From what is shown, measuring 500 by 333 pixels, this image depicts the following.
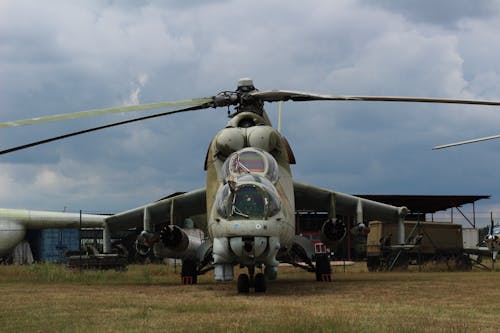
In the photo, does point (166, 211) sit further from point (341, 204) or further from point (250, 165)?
point (250, 165)

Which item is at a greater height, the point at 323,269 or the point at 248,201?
the point at 248,201

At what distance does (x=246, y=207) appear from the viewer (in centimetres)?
1488

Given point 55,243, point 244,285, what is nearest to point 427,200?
point 55,243

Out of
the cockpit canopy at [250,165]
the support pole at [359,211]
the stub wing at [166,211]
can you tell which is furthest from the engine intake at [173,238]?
the support pole at [359,211]

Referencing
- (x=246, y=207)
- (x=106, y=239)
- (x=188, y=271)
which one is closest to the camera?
(x=246, y=207)

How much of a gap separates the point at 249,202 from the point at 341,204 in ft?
25.2

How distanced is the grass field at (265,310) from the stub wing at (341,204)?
416 centimetres

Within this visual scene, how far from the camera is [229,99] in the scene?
62.8 feet

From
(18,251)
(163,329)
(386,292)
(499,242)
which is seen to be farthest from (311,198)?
(18,251)

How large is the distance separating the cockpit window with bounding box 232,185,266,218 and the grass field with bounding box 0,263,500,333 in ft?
6.01

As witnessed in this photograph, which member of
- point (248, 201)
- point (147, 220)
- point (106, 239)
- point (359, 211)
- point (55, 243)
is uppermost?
point (248, 201)

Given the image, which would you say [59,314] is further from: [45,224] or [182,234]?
[45,224]

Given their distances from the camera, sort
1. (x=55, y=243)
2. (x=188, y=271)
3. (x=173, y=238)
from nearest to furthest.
A: (x=173, y=238), (x=188, y=271), (x=55, y=243)

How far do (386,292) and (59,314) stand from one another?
792 centimetres
